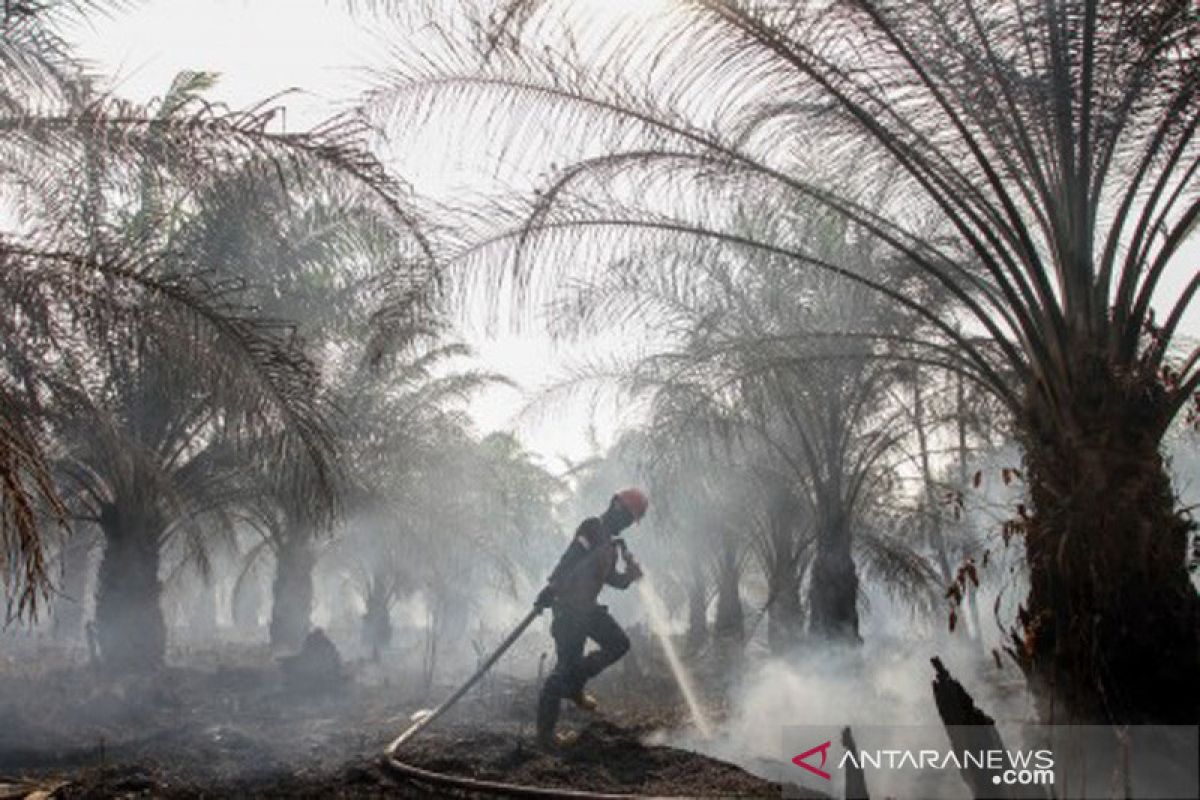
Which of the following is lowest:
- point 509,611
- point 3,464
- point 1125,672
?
point 509,611

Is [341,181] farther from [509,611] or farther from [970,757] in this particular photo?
[509,611]

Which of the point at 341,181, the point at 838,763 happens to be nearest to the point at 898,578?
the point at 838,763

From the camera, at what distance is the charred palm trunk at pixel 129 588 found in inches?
434

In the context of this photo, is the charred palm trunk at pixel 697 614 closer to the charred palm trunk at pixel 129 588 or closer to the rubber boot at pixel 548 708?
the charred palm trunk at pixel 129 588

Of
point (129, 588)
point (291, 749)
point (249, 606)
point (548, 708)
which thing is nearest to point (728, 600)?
point (129, 588)

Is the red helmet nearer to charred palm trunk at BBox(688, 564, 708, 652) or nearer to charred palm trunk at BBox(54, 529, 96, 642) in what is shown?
charred palm trunk at BBox(54, 529, 96, 642)

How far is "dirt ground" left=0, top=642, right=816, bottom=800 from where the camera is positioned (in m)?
5.09

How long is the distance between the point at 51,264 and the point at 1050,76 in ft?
18.9

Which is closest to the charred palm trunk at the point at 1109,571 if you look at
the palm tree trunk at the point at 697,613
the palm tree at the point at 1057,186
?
the palm tree at the point at 1057,186

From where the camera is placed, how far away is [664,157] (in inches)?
236

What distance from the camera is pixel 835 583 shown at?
10.6 m

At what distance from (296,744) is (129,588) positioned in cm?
525

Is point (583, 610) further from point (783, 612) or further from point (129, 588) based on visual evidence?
point (783, 612)

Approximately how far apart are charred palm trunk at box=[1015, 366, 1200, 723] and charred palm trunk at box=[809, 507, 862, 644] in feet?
19.1
